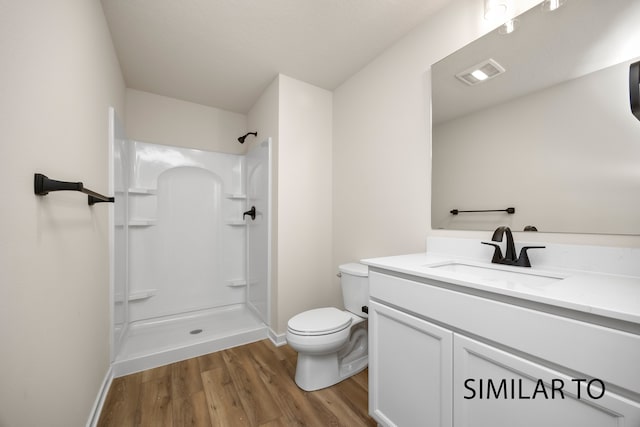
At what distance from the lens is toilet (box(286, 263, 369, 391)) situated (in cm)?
155

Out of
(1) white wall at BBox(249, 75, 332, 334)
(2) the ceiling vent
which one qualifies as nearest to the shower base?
(1) white wall at BBox(249, 75, 332, 334)

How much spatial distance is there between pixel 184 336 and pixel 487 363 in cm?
231

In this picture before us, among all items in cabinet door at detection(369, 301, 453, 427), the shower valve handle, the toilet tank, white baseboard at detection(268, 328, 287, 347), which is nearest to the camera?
cabinet door at detection(369, 301, 453, 427)

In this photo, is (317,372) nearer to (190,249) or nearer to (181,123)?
(190,249)

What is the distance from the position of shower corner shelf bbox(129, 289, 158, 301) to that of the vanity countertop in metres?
2.46

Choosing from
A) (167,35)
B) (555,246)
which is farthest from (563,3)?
(167,35)

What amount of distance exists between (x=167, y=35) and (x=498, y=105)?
2.14m

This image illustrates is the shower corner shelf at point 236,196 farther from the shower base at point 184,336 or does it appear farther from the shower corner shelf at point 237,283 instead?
the shower base at point 184,336

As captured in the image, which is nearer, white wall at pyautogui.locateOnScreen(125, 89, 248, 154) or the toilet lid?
the toilet lid

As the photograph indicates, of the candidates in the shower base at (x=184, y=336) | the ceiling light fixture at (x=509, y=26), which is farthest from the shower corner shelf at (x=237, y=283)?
the ceiling light fixture at (x=509, y=26)

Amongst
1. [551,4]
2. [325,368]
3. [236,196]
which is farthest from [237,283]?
[551,4]

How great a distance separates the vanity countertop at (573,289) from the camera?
0.62 m

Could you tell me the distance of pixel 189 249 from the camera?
2.74 meters

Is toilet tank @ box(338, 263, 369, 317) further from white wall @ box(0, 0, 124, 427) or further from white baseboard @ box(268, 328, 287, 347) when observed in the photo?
white wall @ box(0, 0, 124, 427)
